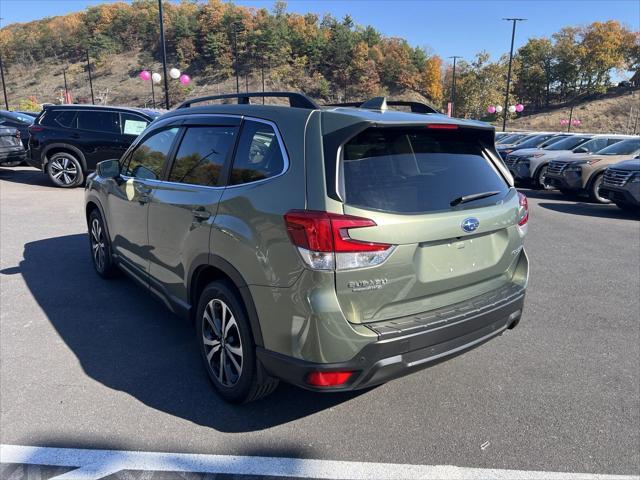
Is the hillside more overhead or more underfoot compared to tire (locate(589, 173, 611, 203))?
more overhead

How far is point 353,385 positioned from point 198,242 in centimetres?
133

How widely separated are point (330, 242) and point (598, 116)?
3623 inches

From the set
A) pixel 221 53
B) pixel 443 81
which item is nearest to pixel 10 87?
pixel 221 53

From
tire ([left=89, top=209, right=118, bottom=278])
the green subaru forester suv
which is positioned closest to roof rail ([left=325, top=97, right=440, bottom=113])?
the green subaru forester suv

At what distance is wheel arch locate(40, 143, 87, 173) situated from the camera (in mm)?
11562

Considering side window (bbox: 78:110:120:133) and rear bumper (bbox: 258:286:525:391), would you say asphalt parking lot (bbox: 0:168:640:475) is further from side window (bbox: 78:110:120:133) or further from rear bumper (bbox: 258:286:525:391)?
side window (bbox: 78:110:120:133)

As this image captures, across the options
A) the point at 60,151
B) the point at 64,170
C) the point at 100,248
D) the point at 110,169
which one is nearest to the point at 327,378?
the point at 110,169

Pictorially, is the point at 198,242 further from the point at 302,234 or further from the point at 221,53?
the point at 221,53

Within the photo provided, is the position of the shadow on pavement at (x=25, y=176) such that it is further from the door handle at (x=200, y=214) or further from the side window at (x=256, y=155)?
the side window at (x=256, y=155)

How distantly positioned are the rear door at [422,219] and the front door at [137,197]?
1.88 metres

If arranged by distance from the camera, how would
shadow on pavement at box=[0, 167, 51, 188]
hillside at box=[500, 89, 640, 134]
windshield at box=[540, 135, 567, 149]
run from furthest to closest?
1. hillside at box=[500, 89, 640, 134]
2. windshield at box=[540, 135, 567, 149]
3. shadow on pavement at box=[0, 167, 51, 188]

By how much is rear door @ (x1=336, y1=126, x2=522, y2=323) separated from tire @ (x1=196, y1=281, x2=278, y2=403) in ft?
2.34

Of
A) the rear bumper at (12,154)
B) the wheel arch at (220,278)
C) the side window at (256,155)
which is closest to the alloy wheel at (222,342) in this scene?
the wheel arch at (220,278)

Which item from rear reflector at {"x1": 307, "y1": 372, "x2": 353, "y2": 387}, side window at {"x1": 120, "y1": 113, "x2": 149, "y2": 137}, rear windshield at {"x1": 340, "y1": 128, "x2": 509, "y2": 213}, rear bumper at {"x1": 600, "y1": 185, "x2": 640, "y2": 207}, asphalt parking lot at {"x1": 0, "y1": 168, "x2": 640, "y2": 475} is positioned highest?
side window at {"x1": 120, "y1": 113, "x2": 149, "y2": 137}
